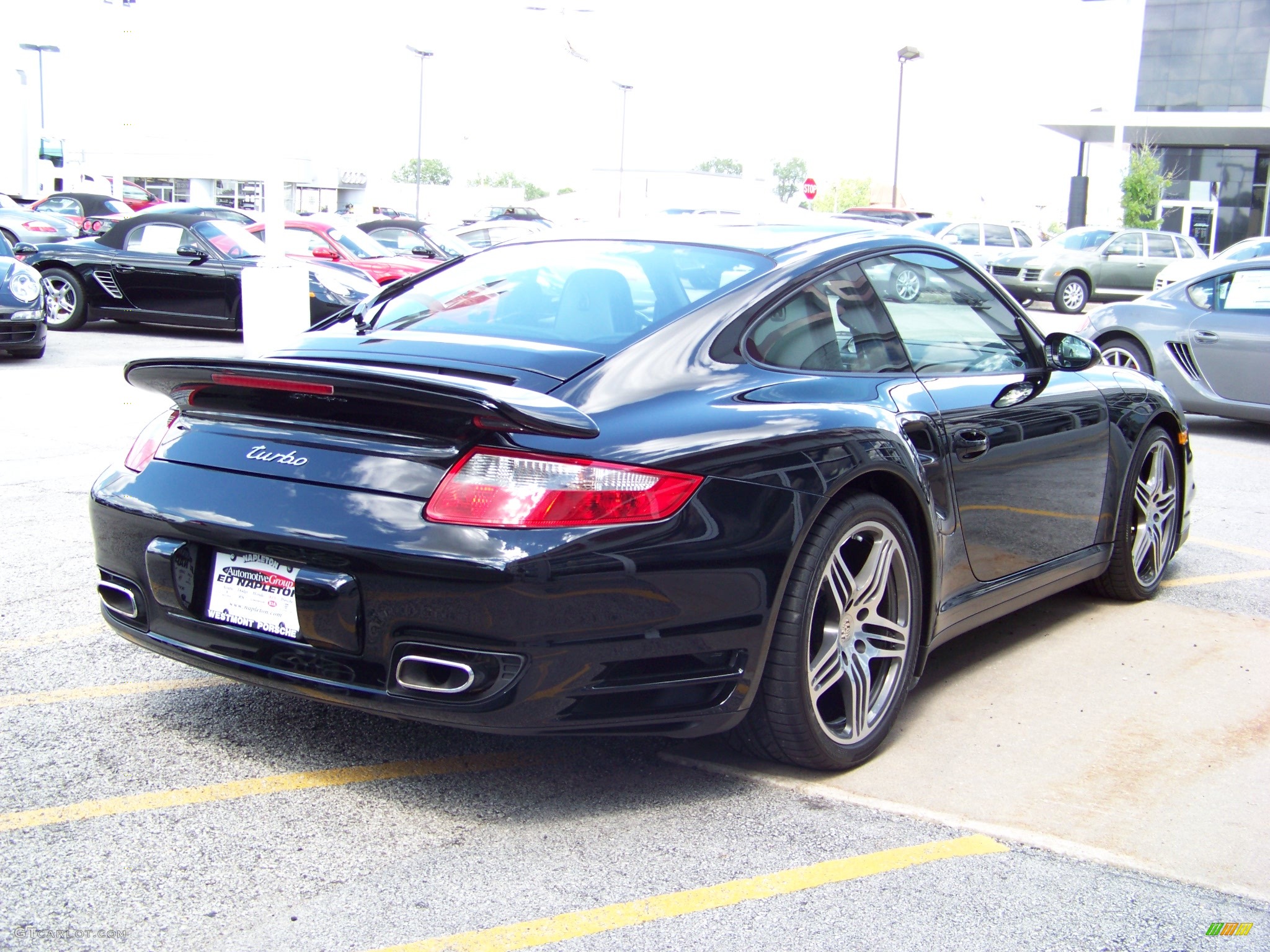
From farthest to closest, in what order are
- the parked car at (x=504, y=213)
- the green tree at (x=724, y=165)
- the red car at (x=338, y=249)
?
the green tree at (x=724, y=165) < the parked car at (x=504, y=213) < the red car at (x=338, y=249)

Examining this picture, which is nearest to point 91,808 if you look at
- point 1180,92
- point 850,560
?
point 850,560

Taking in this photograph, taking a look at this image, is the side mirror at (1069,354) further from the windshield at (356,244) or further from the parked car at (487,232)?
the parked car at (487,232)

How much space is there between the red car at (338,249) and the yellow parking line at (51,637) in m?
11.8

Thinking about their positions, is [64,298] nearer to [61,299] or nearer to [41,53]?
[61,299]

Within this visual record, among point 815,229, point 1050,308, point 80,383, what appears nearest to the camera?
point 815,229

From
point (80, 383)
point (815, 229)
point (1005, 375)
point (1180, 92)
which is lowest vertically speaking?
point (80, 383)

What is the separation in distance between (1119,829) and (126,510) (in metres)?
2.60

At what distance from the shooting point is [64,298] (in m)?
15.1

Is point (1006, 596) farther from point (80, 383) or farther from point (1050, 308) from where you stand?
point (1050, 308)

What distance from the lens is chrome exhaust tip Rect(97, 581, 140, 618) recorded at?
3240mm

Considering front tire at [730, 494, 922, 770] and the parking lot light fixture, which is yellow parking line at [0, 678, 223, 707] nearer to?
front tire at [730, 494, 922, 770]

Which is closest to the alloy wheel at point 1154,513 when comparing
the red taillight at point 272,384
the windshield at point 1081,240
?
the red taillight at point 272,384

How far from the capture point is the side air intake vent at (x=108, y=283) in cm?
1488

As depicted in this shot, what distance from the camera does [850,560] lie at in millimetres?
3438
